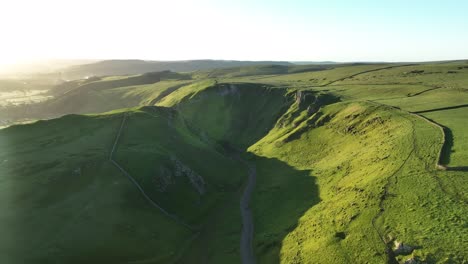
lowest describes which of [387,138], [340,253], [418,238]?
[340,253]

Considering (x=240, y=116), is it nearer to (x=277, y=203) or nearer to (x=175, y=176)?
(x=175, y=176)

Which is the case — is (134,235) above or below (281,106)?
below

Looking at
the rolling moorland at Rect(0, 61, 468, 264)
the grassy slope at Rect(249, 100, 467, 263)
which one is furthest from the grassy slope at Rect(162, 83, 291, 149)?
the grassy slope at Rect(249, 100, 467, 263)

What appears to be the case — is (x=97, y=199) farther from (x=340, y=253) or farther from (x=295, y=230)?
(x=340, y=253)

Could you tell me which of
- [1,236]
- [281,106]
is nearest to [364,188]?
[1,236]

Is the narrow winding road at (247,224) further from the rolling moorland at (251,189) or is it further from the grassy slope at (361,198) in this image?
the grassy slope at (361,198)

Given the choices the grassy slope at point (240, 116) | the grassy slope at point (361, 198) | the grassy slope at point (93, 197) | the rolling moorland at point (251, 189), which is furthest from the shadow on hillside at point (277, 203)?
the grassy slope at point (240, 116)

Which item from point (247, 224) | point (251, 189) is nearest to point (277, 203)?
point (247, 224)
